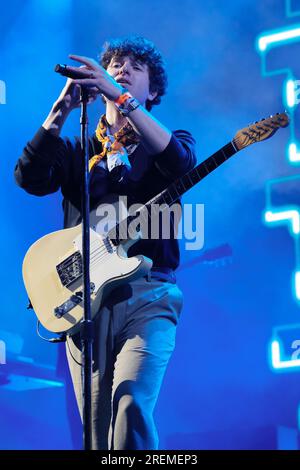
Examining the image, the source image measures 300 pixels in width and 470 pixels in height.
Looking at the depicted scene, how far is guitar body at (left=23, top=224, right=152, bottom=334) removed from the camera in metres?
2.26

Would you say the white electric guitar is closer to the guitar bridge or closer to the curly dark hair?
the guitar bridge

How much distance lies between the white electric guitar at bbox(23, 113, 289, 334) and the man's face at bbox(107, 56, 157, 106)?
37cm

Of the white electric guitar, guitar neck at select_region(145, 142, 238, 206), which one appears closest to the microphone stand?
the white electric guitar

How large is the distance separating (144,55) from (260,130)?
1.73 ft

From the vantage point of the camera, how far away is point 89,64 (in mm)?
2152

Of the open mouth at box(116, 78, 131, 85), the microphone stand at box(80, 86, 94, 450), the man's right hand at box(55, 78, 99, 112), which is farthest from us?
the open mouth at box(116, 78, 131, 85)

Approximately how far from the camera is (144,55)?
2.62m

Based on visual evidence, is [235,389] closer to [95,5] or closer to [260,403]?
[260,403]

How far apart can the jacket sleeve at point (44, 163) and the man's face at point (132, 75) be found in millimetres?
283

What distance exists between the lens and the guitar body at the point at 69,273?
226 centimetres

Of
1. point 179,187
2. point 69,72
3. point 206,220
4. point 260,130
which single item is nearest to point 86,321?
point 179,187

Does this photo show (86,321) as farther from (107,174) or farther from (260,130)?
(260,130)
